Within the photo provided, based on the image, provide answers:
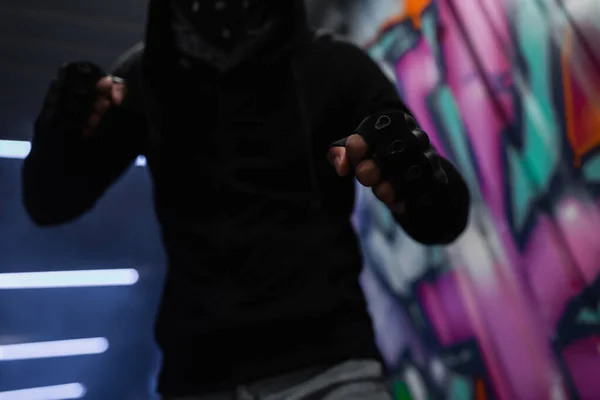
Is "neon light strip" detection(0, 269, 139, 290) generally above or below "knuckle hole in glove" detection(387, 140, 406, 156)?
above

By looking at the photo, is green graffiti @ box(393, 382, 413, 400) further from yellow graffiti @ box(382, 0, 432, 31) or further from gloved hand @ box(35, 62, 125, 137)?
gloved hand @ box(35, 62, 125, 137)

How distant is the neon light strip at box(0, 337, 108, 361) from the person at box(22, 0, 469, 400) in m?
1.07

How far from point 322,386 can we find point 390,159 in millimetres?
313

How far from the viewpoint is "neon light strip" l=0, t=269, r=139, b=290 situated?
5.77ft

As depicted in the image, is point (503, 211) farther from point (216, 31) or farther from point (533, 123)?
point (216, 31)

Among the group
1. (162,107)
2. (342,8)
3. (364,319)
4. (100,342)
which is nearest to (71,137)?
(162,107)

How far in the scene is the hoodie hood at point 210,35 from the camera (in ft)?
2.63

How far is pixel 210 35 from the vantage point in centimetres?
81

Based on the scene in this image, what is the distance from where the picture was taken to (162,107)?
79cm

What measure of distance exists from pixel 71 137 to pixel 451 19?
1.15 m

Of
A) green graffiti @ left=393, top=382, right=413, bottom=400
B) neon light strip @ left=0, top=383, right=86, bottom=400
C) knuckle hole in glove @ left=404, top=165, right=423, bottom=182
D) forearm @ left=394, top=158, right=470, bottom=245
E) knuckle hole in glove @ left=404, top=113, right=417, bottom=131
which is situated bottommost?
green graffiti @ left=393, top=382, right=413, bottom=400

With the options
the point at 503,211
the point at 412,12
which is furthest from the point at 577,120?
the point at 412,12

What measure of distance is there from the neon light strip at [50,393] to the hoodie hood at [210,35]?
136 cm

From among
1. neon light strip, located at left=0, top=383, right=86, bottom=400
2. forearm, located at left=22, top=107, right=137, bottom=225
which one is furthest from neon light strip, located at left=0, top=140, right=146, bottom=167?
forearm, located at left=22, top=107, right=137, bottom=225
